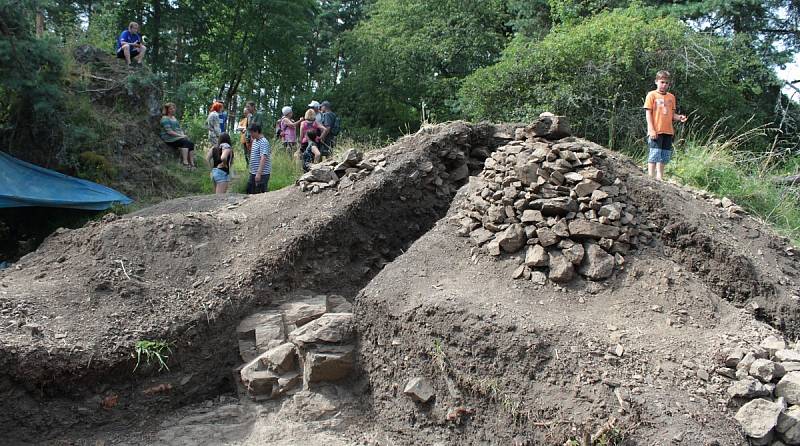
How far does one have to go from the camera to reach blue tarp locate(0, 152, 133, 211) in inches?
332

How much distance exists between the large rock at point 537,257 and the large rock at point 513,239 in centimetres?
14

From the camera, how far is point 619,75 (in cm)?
1082

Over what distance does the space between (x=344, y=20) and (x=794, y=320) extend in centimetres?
2507

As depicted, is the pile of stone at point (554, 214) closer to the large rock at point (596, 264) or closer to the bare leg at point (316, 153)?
the large rock at point (596, 264)

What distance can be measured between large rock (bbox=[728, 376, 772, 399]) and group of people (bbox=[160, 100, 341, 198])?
6594 millimetres

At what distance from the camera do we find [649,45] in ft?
35.2

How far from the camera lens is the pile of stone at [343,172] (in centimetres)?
692

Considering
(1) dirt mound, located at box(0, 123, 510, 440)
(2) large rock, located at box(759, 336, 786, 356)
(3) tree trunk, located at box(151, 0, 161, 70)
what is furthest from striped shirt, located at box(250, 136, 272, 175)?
(3) tree trunk, located at box(151, 0, 161, 70)

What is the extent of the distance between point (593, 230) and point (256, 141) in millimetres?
5260

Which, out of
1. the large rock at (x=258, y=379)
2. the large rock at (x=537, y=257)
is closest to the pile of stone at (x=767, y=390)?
the large rock at (x=537, y=257)

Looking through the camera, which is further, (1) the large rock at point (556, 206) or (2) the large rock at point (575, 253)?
(1) the large rock at point (556, 206)

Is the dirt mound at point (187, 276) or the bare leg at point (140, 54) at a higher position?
the bare leg at point (140, 54)

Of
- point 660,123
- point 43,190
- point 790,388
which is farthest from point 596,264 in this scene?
point 43,190

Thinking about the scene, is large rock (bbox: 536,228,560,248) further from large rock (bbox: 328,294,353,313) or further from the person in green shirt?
the person in green shirt
